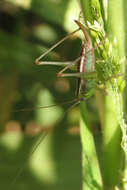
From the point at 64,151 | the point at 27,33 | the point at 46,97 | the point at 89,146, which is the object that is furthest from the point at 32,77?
the point at 89,146

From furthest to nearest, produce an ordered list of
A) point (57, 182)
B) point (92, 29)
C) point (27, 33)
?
point (27, 33) < point (57, 182) < point (92, 29)

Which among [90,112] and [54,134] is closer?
[54,134]

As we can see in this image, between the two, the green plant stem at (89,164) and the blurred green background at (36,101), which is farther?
the blurred green background at (36,101)

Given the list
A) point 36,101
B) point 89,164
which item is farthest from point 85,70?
point 36,101

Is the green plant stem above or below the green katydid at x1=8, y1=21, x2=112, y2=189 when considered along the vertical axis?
below

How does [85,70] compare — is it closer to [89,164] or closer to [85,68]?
[85,68]

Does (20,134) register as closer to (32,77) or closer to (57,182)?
(57,182)

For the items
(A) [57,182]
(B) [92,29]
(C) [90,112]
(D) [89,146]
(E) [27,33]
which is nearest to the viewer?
(B) [92,29]

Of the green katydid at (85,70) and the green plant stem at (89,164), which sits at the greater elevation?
the green katydid at (85,70)
